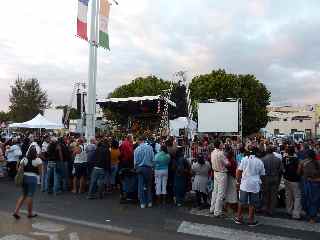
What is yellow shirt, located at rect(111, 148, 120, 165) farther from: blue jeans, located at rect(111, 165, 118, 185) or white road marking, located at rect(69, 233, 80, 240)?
white road marking, located at rect(69, 233, 80, 240)

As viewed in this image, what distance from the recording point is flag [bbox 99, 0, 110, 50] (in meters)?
16.9

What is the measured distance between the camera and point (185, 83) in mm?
19656

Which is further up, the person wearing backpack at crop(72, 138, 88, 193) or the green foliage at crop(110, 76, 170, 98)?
the green foliage at crop(110, 76, 170, 98)

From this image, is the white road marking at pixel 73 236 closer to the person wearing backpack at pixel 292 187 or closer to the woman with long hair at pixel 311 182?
the person wearing backpack at pixel 292 187

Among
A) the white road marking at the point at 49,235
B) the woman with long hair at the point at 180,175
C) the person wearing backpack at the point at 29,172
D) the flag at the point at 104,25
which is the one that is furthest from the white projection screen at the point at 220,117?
the white road marking at the point at 49,235

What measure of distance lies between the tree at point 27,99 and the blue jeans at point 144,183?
161 feet

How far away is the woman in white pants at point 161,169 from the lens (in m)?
11.9

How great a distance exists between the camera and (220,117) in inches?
882

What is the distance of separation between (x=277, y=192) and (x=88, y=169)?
5.69m

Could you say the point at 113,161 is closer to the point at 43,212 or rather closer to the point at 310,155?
the point at 43,212

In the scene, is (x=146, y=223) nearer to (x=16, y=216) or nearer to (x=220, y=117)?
(x=16, y=216)

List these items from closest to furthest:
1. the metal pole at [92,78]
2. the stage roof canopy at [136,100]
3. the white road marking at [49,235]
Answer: the white road marking at [49,235]
the metal pole at [92,78]
the stage roof canopy at [136,100]

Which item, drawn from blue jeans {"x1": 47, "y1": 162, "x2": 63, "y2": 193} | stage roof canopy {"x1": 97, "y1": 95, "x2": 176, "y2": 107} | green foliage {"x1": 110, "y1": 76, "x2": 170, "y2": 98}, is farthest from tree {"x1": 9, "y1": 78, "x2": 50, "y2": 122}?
blue jeans {"x1": 47, "y1": 162, "x2": 63, "y2": 193}

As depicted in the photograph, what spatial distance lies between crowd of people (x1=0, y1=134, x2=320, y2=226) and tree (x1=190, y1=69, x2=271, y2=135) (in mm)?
37716
